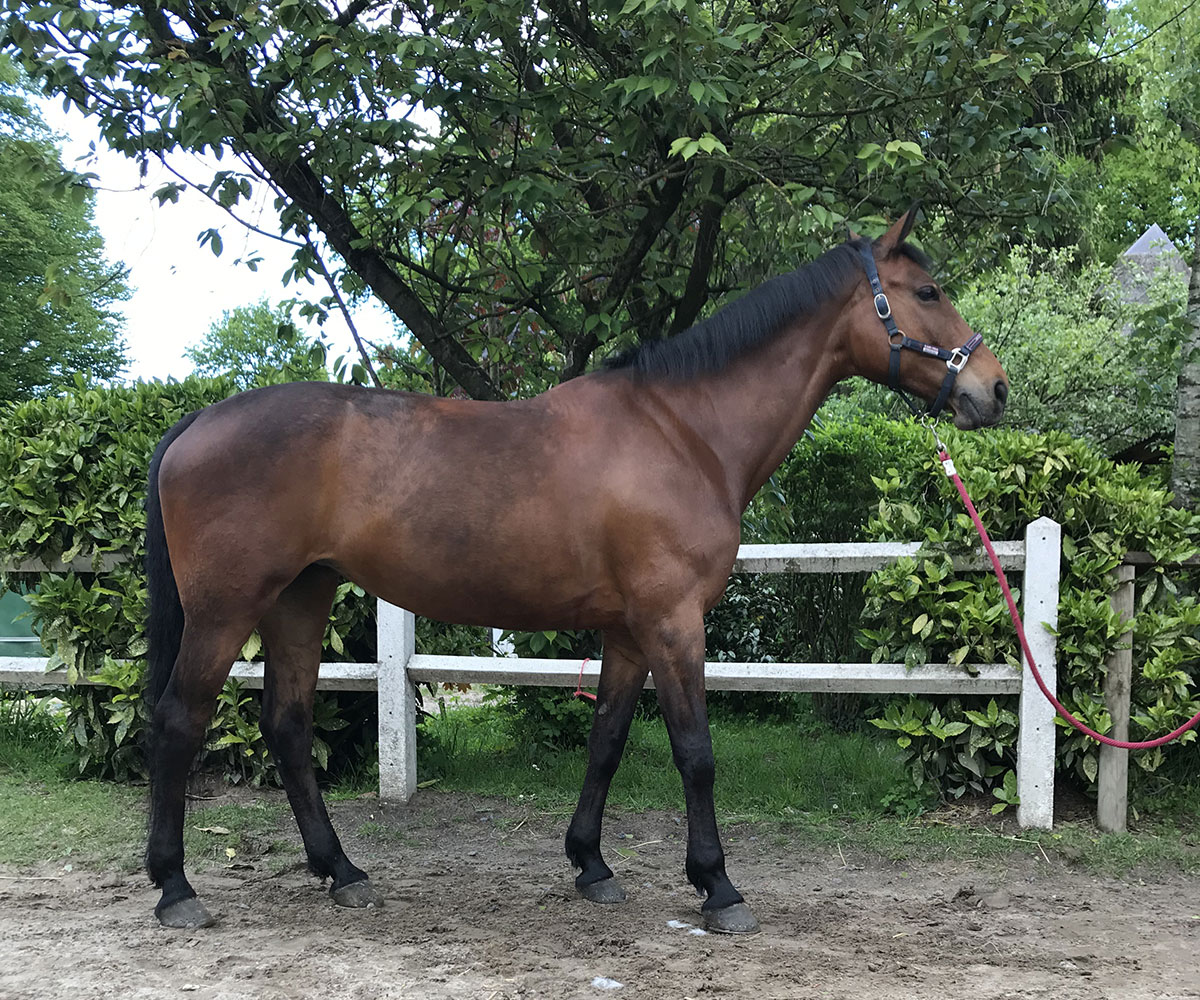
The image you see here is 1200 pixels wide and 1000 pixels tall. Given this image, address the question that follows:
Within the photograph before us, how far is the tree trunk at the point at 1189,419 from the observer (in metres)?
4.87

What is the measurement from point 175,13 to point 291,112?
0.77 m

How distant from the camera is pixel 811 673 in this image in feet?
15.8

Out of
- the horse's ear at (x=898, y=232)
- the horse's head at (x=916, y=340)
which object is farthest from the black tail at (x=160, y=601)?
the horse's ear at (x=898, y=232)

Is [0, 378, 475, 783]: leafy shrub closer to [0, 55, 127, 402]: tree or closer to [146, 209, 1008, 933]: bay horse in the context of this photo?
[146, 209, 1008, 933]: bay horse

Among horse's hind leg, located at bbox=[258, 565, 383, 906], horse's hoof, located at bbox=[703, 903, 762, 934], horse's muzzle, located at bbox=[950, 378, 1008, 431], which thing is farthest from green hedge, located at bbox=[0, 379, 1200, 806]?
horse's hoof, located at bbox=[703, 903, 762, 934]

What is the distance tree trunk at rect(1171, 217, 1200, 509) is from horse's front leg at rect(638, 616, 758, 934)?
3.01 metres

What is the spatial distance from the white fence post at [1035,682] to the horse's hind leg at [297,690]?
3.14m

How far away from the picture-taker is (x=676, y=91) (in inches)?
159

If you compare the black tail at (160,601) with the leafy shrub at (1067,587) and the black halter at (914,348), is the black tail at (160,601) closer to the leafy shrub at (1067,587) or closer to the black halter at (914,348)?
the black halter at (914,348)

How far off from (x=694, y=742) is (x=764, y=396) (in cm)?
134

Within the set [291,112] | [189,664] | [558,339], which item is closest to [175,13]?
[291,112]

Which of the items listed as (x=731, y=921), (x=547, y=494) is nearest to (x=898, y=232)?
(x=547, y=494)

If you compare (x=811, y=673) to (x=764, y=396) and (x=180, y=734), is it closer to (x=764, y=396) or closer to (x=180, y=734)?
(x=764, y=396)

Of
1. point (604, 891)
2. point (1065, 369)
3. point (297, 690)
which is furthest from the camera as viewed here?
point (1065, 369)
